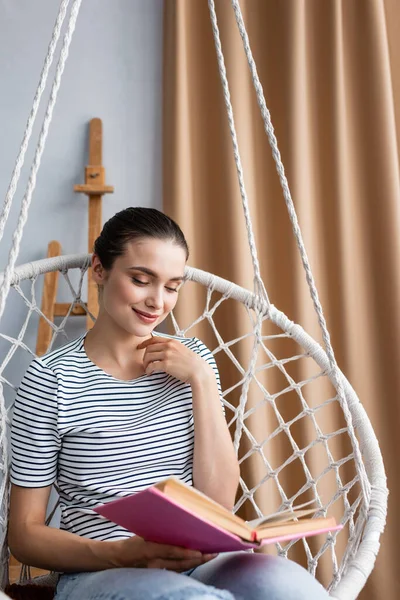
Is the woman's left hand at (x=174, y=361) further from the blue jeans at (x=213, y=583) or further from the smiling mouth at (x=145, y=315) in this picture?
the blue jeans at (x=213, y=583)

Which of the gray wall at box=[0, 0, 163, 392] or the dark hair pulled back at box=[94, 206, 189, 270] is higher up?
the gray wall at box=[0, 0, 163, 392]

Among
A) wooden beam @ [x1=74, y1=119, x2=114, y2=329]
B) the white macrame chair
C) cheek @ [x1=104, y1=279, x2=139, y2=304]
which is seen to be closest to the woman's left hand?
cheek @ [x1=104, y1=279, x2=139, y2=304]

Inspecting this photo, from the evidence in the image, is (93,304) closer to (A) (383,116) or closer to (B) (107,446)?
(B) (107,446)

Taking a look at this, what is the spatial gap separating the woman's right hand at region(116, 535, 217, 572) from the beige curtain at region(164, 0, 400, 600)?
2.59 ft

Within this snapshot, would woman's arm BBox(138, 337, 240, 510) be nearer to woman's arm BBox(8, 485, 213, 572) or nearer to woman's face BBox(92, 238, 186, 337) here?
woman's face BBox(92, 238, 186, 337)

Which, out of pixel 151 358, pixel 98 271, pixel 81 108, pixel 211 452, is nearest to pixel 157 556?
pixel 211 452

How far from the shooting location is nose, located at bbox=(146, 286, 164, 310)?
44.1 inches

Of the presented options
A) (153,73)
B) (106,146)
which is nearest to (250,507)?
(106,146)

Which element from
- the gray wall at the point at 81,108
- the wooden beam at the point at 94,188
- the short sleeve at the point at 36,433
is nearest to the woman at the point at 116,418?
the short sleeve at the point at 36,433

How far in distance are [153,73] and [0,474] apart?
118 cm

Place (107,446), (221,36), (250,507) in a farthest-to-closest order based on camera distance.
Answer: (221,36)
(250,507)
(107,446)

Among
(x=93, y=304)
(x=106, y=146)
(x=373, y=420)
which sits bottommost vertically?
(x=373, y=420)

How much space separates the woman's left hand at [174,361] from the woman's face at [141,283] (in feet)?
0.13

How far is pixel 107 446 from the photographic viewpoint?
1083mm
